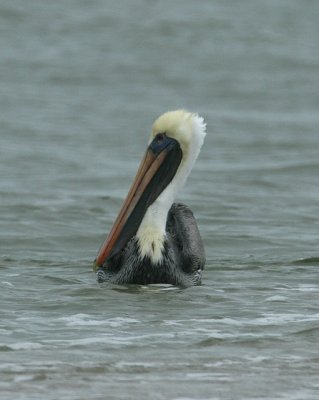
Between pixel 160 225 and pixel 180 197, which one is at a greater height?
pixel 180 197

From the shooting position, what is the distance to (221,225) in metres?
11.7

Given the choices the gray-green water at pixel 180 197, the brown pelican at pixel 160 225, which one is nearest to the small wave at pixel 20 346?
the gray-green water at pixel 180 197

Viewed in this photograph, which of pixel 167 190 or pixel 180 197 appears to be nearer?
pixel 167 190

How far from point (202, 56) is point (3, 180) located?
323 inches

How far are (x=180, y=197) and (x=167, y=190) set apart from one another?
4050 mm

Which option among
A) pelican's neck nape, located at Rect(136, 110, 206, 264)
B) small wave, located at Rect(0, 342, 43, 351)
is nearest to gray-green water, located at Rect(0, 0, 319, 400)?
small wave, located at Rect(0, 342, 43, 351)

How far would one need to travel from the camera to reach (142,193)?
9.02m

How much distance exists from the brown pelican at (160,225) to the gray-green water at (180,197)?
0.55 feet

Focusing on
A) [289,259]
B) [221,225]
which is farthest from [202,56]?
[289,259]

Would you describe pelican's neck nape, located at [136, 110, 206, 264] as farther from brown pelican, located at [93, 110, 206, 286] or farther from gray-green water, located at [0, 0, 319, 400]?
gray-green water, located at [0, 0, 319, 400]

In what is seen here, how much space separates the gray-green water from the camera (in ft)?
20.9

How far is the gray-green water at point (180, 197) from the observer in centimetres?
637

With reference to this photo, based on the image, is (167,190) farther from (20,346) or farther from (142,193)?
(20,346)

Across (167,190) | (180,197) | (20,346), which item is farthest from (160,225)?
(180,197)
